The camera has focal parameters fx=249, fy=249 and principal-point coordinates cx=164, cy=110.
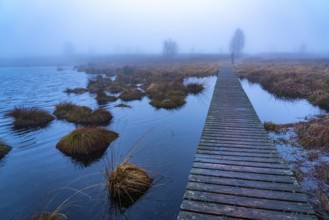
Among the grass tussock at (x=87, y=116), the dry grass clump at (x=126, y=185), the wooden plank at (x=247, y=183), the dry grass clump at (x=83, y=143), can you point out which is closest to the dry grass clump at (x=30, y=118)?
the grass tussock at (x=87, y=116)

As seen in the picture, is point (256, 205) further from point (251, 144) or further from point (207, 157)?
point (251, 144)

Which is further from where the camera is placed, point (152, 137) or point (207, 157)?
point (152, 137)

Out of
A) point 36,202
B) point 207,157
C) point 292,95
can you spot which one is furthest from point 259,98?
point 36,202

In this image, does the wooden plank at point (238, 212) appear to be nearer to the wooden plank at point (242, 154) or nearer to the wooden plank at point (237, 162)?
the wooden plank at point (237, 162)

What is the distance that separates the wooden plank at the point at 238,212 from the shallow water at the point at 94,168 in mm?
1664

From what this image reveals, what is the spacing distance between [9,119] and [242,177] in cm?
1786

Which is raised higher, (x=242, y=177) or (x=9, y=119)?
(x=242, y=177)

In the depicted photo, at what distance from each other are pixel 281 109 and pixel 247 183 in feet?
47.9

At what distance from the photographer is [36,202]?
768 centimetres

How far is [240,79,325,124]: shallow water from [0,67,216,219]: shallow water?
487 centimetres

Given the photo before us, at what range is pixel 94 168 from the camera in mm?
9992

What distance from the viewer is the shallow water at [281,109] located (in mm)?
16734

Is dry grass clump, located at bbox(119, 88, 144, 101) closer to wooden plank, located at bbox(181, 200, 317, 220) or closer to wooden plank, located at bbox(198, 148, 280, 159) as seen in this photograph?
wooden plank, located at bbox(198, 148, 280, 159)

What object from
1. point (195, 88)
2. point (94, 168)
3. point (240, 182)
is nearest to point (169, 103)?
point (195, 88)
